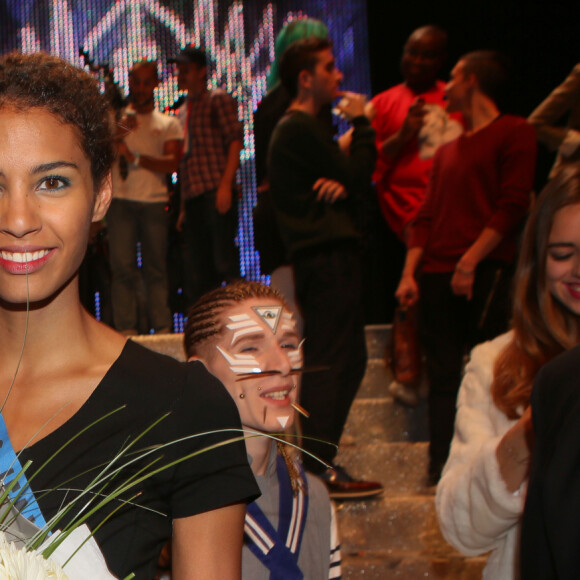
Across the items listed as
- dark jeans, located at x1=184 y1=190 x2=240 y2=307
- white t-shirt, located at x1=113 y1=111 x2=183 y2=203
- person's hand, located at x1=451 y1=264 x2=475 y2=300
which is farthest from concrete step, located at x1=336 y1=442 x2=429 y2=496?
white t-shirt, located at x1=113 y1=111 x2=183 y2=203

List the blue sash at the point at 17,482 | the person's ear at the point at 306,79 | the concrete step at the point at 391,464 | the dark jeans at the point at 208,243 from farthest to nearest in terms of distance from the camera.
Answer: the dark jeans at the point at 208,243
the concrete step at the point at 391,464
the person's ear at the point at 306,79
the blue sash at the point at 17,482

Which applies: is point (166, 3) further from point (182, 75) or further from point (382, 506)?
point (382, 506)

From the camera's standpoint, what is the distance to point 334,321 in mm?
3309

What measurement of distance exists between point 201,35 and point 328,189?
368 centimetres

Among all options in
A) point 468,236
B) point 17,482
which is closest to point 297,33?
point 468,236

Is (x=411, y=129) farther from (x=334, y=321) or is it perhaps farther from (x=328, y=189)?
(x=334, y=321)

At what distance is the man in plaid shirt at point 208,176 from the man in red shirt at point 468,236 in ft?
3.81

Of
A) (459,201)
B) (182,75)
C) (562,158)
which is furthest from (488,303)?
(182,75)

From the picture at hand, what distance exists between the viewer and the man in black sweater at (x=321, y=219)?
3.27 meters

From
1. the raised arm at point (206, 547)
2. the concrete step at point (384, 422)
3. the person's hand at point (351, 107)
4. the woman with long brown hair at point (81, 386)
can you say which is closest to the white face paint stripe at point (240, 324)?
the woman with long brown hair at point (81, 386)

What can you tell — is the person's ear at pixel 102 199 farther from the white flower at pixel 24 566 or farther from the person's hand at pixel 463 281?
the person's hand at pixel 463 281

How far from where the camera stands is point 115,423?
1.15 m

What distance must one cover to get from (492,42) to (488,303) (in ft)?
11.2

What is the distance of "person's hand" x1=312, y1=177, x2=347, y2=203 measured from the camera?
327 centimetres
